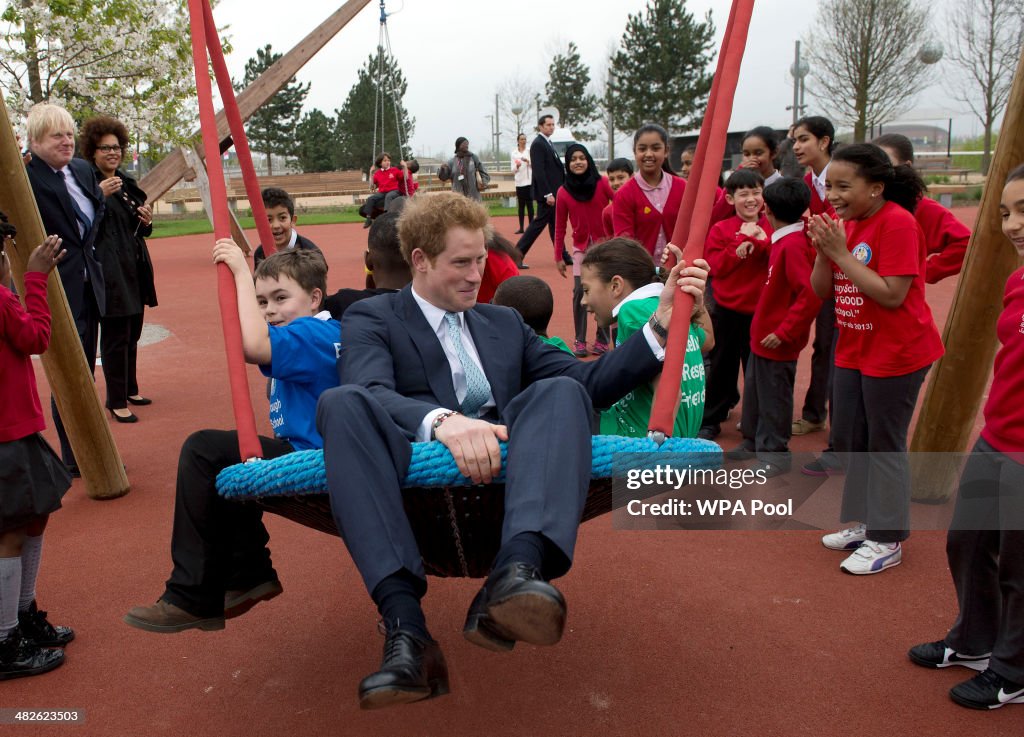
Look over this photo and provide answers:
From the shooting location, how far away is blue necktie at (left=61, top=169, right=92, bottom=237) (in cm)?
526

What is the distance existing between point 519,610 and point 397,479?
0.46m

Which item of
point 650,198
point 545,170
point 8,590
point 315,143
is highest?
point 315,143

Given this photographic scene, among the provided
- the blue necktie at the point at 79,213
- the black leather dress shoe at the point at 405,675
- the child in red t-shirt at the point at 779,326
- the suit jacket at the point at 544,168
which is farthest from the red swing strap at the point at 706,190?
the suit jacket at the point at 544,168

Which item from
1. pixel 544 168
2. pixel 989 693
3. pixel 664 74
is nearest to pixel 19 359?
pixel 989 693

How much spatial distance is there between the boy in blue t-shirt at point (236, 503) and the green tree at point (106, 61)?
9.00 m

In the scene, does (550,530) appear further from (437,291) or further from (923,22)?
(923,22)

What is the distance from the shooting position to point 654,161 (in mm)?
5727

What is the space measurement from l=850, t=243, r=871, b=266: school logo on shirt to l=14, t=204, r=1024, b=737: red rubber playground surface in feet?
4.14

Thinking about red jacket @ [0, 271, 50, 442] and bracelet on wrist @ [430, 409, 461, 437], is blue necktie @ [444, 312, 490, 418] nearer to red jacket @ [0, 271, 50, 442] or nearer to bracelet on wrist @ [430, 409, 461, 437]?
bracelet on wrist @ [430, 409, 461, 437]

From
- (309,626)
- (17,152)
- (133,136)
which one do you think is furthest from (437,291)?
(133,136)

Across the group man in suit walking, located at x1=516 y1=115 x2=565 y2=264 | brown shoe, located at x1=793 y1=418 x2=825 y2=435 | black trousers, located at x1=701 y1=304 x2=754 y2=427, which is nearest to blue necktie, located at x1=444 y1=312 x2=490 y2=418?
black trousers, located at x1=701 y1=304 x2=754 y2=427

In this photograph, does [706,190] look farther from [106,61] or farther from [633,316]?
[106,61]

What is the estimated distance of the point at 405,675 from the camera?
1.98m

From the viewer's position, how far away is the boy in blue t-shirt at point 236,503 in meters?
2.52
